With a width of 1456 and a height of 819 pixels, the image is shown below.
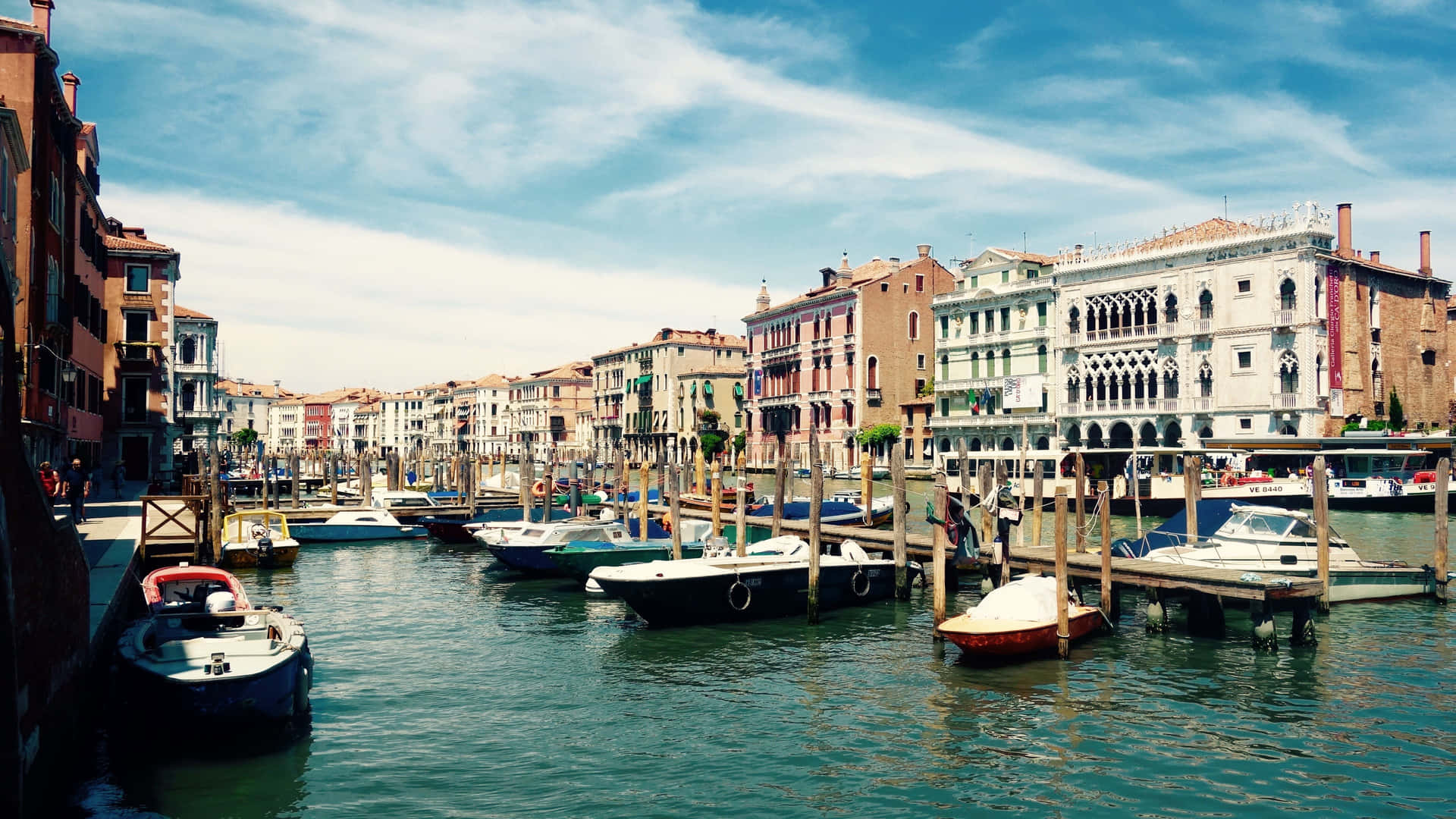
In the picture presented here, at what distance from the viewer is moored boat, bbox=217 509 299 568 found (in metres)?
28.2

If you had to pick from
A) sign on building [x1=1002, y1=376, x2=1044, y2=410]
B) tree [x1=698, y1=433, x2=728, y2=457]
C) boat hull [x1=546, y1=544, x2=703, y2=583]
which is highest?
sign on building [x1=1002, y1=376, x2=1044, y2=410]

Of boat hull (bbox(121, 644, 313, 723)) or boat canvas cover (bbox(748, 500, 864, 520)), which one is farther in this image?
boat canvas cover (bbox(748, 500, 864, 520))

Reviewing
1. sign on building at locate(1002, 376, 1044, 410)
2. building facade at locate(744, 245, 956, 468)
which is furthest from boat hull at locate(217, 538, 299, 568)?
building facade at locate(744, 245, 956, 468)

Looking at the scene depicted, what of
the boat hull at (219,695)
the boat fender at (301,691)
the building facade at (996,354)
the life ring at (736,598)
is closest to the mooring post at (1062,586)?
the life ring at (736,598)

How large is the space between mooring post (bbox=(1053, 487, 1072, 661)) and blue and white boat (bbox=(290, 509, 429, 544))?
25.2 m

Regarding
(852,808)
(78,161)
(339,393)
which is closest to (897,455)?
(852,808)

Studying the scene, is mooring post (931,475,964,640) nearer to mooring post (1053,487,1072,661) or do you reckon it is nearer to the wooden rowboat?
the wooden rowboat

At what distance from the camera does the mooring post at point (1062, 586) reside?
16.5 meters

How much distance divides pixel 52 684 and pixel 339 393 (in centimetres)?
16893

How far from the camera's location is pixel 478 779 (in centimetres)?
1139

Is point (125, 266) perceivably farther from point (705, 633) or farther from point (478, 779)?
point (478, 779)

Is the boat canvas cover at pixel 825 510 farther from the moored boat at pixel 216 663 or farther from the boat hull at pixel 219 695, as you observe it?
the boat hull at pixel 219 695

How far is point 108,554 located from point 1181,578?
18.7 metres

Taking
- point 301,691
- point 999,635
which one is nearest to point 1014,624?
point 999,635
